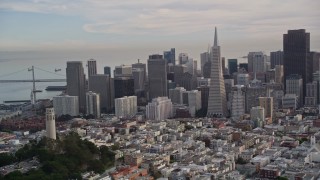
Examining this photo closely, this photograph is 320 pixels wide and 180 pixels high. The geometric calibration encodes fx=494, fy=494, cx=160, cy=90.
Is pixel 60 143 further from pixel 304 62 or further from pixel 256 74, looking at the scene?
pixel 256 74

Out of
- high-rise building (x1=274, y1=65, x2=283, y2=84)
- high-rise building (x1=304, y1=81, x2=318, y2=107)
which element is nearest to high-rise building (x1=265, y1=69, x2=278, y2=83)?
high-rise building (x1=274, y1=65, x2=283, y2=84)

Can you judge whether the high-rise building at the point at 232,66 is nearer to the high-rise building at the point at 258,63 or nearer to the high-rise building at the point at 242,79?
the high-rise building at the point at 258,63

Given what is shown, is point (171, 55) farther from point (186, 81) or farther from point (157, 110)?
point (157, 110)

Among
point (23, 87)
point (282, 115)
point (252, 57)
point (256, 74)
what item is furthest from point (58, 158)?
point (23, 87)

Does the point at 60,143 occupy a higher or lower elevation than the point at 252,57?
lower

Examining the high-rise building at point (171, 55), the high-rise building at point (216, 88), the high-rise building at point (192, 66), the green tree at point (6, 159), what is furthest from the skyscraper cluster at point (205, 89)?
the green tree at point (6, 159)

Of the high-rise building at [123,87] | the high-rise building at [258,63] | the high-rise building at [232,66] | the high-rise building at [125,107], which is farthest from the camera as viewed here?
the high-rise building at [232,66]

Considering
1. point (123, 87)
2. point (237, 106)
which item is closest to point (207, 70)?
point (123, 87)
